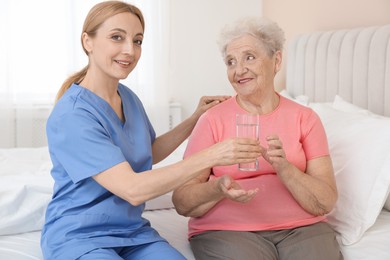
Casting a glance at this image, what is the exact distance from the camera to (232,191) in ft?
5.48

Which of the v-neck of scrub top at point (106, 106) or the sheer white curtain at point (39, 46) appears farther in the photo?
the sheer white curtain at point (39, 46)

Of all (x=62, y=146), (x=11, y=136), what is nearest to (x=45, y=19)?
(x=11, y=136)

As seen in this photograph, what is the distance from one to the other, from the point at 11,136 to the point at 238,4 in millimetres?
1910

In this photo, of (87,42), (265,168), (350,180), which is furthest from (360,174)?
(87,42)

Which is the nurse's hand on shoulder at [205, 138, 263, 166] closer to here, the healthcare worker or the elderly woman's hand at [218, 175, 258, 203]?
the healthcare worker

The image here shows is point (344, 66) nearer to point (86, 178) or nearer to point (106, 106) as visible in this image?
point (106, 106)

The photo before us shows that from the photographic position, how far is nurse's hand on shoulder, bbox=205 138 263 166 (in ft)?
5.01

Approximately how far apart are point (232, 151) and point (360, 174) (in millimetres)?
730

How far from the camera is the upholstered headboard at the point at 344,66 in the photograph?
2.72 meters

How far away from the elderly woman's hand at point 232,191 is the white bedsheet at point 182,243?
1.00 feet

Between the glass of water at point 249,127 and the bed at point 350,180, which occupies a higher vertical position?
the glass of water at point 249,127

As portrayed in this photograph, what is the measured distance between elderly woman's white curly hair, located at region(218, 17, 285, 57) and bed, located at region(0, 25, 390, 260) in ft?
1.60

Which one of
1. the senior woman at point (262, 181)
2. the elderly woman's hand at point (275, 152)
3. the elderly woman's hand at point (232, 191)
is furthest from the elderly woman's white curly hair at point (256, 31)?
the elderly woman's hand at point (232, 191)

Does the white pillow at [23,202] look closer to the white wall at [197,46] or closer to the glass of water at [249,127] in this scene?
the glass of water at [249,127]
